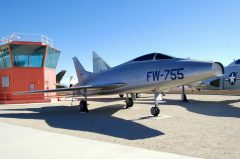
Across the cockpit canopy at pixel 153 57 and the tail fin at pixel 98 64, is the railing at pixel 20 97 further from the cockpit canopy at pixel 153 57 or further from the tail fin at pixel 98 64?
the cockpit canopy at pixel 153 57

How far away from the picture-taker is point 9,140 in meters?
6.57

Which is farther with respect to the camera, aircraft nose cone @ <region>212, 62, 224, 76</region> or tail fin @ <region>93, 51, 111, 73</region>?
tail fin @ <region>93, 51, 111, 73</region>

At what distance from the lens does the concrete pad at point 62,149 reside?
16.4ft

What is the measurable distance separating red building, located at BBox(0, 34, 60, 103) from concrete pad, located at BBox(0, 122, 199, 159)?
1695cm

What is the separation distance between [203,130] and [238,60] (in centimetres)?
1480

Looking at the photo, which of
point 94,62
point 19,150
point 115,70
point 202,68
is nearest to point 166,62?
point 202,68

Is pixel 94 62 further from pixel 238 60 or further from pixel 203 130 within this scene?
pixel 203 130

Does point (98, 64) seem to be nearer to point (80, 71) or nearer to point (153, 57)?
point (80, 71)

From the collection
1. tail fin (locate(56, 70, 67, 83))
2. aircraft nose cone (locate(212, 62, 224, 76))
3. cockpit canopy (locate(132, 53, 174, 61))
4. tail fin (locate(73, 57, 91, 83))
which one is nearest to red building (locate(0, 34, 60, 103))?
tail fin (locate(73, 57, 91, 83))

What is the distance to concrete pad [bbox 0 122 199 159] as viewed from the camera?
4992 mm

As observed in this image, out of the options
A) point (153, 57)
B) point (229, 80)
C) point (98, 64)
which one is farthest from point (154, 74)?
point (229, 80)

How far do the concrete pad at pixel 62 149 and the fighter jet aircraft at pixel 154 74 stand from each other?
4.98 meters

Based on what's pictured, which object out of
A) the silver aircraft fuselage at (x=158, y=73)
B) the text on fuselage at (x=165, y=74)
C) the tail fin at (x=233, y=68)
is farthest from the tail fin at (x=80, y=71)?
the tail fin at (x=233, y=68)

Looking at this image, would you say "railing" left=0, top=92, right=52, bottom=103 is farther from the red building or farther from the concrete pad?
the concrete pad
